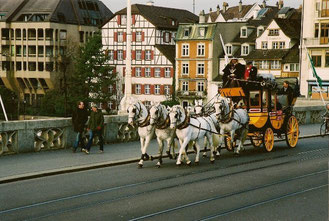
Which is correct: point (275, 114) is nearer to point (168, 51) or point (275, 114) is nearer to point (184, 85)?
point (184, 85)

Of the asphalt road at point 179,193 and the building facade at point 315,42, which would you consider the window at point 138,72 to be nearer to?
the building facade at point 315,42

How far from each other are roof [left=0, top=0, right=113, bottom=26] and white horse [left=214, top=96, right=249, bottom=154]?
79195mm

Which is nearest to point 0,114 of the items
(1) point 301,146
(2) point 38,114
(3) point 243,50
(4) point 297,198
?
(2) point 38,114

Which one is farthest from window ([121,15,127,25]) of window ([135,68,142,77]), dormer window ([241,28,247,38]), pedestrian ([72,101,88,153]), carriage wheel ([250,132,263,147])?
pedestrian ([72,101,88,153])

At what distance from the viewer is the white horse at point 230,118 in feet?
62.6

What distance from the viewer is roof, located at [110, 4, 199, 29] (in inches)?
3511

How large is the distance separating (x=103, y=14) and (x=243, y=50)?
3068 cm

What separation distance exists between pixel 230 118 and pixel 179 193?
20.2 ft

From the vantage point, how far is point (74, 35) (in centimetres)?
10012

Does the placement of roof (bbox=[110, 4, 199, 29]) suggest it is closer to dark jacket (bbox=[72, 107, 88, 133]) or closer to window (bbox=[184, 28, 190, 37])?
window (bbox=[184, 28, 190, 37])

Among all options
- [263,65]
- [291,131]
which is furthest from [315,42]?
[291,131]

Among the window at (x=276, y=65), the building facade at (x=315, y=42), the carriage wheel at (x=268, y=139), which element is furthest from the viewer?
the window at (x=276, y=65)

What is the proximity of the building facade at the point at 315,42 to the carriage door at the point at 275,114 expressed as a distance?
51234mm

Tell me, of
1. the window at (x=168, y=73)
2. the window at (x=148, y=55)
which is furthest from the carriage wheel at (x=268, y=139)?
the window at (x=148, y=55)
